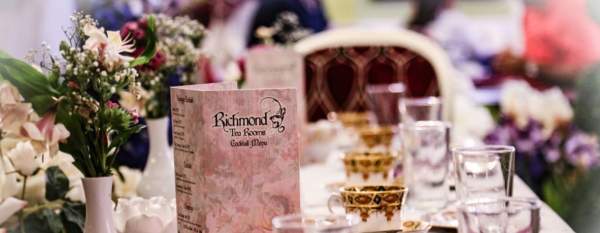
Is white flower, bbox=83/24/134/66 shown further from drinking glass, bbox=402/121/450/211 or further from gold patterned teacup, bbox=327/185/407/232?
drinking glass, bbox=402/121/450/211

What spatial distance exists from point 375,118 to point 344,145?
233 mm

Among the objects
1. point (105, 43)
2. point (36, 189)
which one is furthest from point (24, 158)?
point (105, 43)

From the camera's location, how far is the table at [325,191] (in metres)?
1.56

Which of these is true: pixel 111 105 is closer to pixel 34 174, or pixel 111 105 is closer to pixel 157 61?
pixel 34 174

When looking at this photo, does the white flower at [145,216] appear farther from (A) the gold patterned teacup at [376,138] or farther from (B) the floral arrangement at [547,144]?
(B) the floral arrangement at [547,144]

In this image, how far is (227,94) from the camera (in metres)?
1.27

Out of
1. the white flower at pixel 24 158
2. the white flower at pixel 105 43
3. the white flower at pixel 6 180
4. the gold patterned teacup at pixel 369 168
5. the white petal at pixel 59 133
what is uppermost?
the white flower at pixel 105 43

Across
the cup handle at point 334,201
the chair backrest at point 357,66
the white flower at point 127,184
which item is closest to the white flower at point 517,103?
the chair backrest at point 357,66

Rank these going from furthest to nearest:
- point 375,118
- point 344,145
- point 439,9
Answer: point 439,9 → point 375,118 → point 344,145

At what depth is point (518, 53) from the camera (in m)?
4.24

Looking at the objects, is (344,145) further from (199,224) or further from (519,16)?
(519,16)

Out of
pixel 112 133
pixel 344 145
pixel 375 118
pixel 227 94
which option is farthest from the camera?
pixel 375 118

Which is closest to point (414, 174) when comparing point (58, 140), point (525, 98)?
point (58, 140)

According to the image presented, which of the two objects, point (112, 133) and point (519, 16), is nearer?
point (112, 133)
